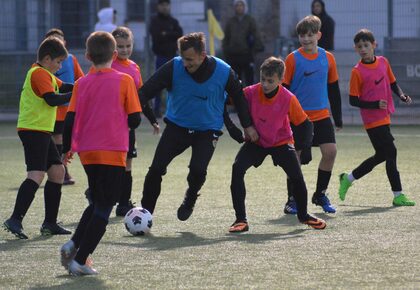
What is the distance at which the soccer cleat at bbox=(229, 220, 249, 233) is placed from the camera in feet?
29.0

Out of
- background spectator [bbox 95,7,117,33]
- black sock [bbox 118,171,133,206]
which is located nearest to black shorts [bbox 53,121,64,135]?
black sock [bbox 118,171,133,206]

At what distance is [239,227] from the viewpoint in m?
8.89

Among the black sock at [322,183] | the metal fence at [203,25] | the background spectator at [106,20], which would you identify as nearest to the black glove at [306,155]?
the black sock at [322,183]

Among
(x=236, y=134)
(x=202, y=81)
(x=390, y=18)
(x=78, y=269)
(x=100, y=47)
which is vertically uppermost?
(x=100, y=47)

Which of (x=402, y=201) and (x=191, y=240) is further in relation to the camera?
(x=402, y=201)

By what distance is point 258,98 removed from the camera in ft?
29.8

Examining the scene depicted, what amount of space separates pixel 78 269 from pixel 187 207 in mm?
2302

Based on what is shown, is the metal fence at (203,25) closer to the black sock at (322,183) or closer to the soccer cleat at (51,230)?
the black sock at (322,183)

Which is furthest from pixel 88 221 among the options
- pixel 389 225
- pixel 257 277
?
pixel 389 225

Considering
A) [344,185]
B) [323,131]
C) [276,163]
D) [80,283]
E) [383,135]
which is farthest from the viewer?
[344,185]

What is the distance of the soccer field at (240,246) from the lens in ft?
22.5

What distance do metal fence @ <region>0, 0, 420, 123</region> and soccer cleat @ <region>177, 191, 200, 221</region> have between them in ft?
34.7

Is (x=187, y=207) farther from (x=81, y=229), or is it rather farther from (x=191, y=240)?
(x=81, y=229)

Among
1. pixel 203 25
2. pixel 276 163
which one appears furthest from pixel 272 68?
pixel 203 25
